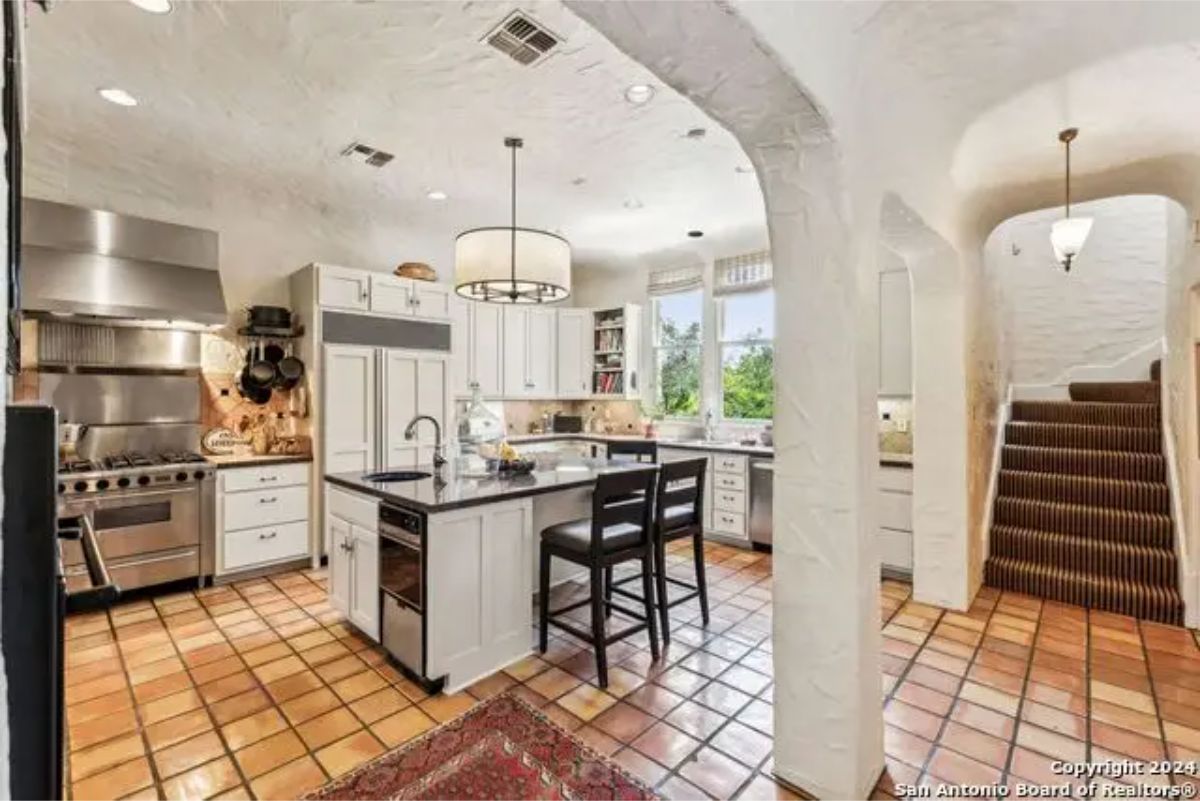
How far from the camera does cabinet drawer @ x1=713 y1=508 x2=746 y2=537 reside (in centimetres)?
466

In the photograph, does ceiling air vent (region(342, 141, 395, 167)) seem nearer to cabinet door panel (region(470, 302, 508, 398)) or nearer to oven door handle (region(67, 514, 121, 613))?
cabinet door panel (region(470, 302, 508, 398))

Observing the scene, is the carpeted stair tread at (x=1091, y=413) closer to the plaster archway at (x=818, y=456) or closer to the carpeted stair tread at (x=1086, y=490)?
the carpeted stair tread at (x=1086, y=490)

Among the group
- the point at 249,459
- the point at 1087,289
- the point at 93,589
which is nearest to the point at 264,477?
the point at 249,459

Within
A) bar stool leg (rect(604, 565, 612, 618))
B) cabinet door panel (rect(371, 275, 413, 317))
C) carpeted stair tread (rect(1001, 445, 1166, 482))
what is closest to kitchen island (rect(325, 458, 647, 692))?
bar stool leg (rect(604, 565, 612, 618))

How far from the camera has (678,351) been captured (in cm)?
606

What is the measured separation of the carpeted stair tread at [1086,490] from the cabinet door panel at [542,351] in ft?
13.8

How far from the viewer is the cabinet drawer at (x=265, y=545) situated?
12.7 feet

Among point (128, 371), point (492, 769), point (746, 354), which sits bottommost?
point (492, 769)

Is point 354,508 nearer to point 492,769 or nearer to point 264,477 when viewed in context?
point 492,769

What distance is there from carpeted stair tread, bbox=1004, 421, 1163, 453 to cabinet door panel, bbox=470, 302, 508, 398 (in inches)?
184

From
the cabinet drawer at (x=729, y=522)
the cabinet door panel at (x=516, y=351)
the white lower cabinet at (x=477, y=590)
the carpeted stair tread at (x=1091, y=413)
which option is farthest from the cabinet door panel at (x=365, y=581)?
the carpeted stair tread at (x=1091, y=413)

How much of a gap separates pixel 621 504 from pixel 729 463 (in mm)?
2380

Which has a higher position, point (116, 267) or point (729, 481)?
point (116, 267)

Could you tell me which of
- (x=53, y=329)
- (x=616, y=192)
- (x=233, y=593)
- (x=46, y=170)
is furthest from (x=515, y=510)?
(x=46, y=170)
